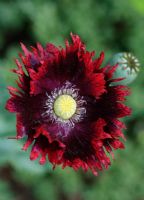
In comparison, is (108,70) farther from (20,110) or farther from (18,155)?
(18,155)

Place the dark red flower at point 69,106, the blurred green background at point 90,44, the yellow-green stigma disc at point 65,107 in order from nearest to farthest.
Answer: the dark red flower at point 69,106 < the yellow-green stigma disc at point 65,107 < the blurred green background at point 90,44

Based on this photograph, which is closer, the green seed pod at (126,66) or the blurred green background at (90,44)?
the green seed pod at (126,66)

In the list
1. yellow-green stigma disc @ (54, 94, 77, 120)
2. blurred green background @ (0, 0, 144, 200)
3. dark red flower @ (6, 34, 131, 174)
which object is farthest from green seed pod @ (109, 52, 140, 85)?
blurred green background @ (0, 0, 144, 200)

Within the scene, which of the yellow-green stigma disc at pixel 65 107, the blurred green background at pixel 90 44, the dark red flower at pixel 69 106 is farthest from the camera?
the blurred green background at pixel 90 44

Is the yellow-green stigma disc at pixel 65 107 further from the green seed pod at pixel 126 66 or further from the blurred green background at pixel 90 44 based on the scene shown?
the blurred green background at pixel 90 44

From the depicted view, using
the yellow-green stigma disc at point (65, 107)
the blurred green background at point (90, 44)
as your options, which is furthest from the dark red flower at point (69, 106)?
the blurred green background at point (90, 44)

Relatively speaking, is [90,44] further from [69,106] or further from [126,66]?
[69,106]

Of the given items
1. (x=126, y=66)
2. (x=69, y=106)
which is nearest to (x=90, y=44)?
(x=126, y=66)
